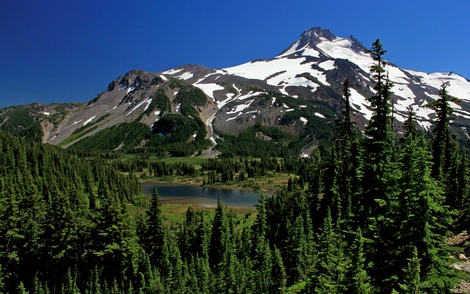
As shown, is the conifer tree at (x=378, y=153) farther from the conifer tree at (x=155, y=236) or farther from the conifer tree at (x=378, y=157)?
the conifer tree at (x=155, y=236)

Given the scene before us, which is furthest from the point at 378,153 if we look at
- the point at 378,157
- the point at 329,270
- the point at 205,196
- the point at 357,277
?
the point at 205,196

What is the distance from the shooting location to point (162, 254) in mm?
54781

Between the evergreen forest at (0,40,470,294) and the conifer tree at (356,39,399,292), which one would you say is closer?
the conifer tree at (356,39,399,292)

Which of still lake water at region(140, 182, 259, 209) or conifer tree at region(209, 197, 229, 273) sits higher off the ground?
conifer tree at region(209, 197, 229, 273)

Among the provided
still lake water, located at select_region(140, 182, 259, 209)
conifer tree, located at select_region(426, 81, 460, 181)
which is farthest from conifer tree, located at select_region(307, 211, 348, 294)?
still lake water, located at select_region(140, 182, 259, 209)

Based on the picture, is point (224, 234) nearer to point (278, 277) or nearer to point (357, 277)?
point (278, 277)

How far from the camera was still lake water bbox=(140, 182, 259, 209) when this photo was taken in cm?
15050

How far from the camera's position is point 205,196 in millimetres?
171750

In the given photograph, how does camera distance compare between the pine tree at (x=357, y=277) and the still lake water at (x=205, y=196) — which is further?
the still lake water at (x=205, y=196)

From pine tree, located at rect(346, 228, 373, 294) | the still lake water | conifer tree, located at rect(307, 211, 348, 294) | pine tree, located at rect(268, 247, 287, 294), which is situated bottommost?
the still lake water

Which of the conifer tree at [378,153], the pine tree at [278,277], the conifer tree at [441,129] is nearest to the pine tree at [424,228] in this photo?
the conifer tree at [378,153]

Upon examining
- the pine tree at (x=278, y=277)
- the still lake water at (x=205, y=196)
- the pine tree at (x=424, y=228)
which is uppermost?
the pine tree at (x=424, y=228)

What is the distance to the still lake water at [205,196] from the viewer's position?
150 meters

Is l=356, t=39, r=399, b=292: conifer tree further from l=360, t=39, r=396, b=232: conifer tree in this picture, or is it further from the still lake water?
the still lake water
